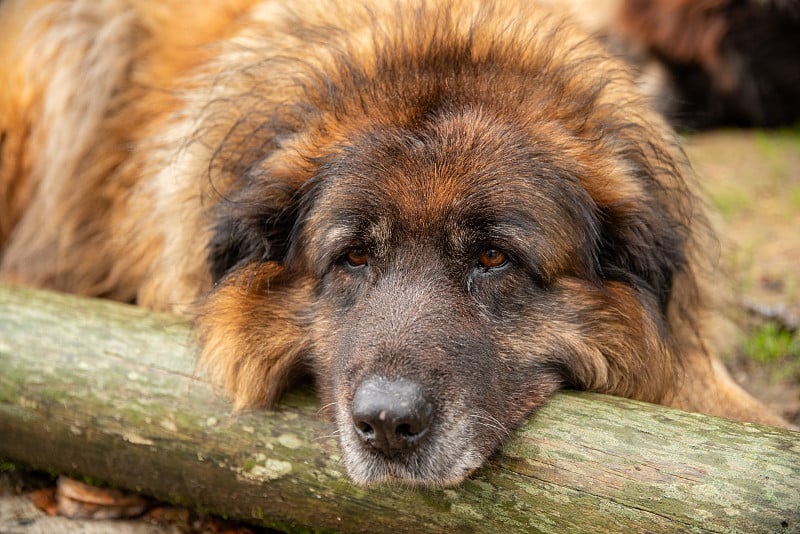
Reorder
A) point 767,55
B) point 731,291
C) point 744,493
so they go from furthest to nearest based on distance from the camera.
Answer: point 767,55 → point 731,291 → point 744,493

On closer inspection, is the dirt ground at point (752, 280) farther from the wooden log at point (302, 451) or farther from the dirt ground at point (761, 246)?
the wooden log at point (302, 451)

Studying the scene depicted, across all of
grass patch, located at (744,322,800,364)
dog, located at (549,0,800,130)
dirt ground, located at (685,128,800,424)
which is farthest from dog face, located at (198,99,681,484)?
dog, located at (549,0,800,130)

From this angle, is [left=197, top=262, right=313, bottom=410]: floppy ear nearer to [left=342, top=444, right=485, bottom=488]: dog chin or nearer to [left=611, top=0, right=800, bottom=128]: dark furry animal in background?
[left=342, top=444, right=485, bottom=488]: dog chin

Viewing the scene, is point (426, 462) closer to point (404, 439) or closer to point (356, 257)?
point (404, 439)

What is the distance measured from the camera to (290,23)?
4016mm

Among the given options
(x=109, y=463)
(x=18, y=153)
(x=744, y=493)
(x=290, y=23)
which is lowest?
(x=109, y=463)

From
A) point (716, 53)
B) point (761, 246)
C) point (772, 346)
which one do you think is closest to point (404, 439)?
point (772, 346)

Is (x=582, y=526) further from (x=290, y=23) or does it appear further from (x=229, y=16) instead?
(x=229, y=16)

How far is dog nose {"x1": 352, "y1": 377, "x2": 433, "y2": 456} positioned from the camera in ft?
9.01

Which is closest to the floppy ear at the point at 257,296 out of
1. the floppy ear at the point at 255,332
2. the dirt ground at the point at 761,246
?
the floppy ear at the point at 255,332

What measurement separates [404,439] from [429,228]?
0.72 metres

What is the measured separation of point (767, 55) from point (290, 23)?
542cm

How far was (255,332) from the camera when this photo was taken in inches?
137

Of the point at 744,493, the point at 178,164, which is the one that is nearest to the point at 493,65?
the point at 178,164
